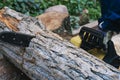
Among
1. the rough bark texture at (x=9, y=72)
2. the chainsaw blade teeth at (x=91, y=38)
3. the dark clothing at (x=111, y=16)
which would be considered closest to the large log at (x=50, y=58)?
the rough bark texture at (x=9, y=72)

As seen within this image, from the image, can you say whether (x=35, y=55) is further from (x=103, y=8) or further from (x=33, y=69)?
(x=103, y=8)

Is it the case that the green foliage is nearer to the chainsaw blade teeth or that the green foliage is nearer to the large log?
the large log

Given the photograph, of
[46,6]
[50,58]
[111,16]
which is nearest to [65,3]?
[46,6]

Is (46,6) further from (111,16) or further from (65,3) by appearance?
(111,16)

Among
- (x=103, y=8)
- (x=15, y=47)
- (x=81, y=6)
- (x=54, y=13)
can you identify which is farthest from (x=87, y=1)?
(x=15, y=47)

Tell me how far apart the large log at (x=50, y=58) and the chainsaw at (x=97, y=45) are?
9.5 inches

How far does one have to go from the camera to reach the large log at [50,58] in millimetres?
2424

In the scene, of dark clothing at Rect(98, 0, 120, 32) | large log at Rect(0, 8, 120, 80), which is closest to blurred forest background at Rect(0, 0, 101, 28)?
dark clothing at Rect(98, 0, 120, 32)

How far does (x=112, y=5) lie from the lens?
310 centimetres

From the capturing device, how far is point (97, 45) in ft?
9.69

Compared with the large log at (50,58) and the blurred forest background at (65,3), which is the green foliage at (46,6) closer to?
the blurred forest background at (65,3)

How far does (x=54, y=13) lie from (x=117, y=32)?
4.70 feet

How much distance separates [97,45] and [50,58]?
21.4 inches

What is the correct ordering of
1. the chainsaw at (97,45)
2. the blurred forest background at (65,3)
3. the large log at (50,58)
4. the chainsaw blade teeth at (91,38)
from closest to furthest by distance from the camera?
1. the large log at (50,58)
2. the chainsaw at (97,45)
3. the chainsaw blade teeth at (91,38)
4. the blurred forest background at (65,3)
